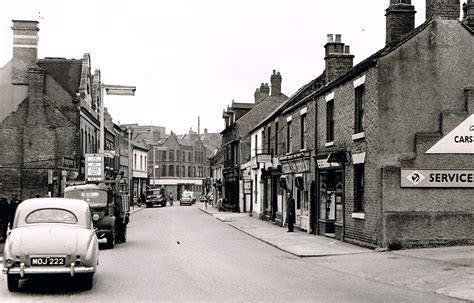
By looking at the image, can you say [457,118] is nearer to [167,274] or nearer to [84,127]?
[167,274]

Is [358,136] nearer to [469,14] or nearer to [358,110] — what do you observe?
[358,110]

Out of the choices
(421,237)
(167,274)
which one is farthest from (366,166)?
(167,274)

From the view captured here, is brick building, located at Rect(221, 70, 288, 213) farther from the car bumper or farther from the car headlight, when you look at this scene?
the car headlight

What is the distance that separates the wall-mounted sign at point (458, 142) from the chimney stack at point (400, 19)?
376 centimetres

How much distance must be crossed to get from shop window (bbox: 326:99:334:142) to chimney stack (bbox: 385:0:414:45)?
14.3 feet

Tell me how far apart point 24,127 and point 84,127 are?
5565mm

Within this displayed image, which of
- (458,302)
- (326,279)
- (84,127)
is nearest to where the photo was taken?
(458,302)

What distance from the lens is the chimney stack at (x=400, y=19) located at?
19.9 meters

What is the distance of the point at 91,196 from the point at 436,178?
11.5 meters

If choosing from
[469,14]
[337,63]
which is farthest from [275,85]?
[469,14]

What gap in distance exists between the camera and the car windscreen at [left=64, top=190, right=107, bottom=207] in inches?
816

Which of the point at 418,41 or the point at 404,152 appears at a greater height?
the point at 418,41

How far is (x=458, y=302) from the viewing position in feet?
33.5

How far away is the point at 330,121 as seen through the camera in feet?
77.7
